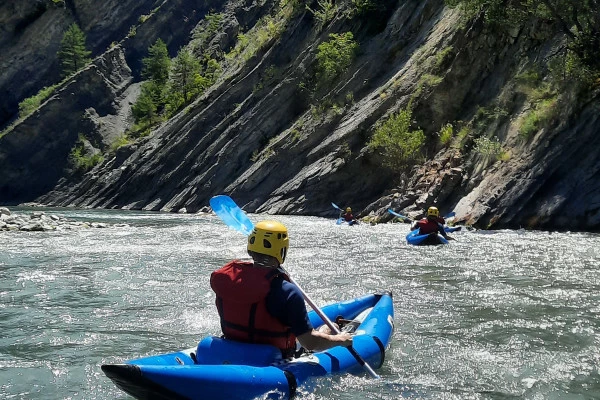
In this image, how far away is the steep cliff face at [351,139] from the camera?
63.0 ft

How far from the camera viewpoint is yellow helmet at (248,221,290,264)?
493 cm

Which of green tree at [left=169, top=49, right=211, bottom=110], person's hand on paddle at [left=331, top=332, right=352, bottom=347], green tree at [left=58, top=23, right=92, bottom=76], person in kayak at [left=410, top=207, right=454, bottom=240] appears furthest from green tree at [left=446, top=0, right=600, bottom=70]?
green tree at [left=58, top=23, right=92, bottom=76]

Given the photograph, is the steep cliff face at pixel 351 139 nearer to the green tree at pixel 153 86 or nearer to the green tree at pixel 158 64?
the green tree at pixel 153 86

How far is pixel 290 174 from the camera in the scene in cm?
3350

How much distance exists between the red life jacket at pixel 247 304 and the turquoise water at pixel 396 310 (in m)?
0.62

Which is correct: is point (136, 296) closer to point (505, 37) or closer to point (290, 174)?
point (505, 37)

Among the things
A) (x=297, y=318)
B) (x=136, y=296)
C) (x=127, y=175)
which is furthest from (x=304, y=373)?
(x=127, y=175)

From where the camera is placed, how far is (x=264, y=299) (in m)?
4.80

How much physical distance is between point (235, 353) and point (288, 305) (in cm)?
60

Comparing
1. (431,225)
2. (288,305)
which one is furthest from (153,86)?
(288,305)

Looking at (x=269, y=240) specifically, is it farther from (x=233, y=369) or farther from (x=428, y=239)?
(x=428, y=239)

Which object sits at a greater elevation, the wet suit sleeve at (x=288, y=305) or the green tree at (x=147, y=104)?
the green tree at (x=147, y=104)

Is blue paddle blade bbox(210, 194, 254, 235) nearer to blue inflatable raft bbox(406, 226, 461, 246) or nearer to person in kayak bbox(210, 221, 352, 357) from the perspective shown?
person in kayak bbox(210, 221, 352, 357)

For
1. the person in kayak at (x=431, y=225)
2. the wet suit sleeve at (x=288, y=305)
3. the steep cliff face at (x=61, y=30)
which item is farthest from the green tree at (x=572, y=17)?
the steep cliff face at (x=61, y=30)
